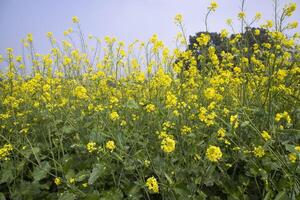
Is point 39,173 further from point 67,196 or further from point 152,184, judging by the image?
point 152,184

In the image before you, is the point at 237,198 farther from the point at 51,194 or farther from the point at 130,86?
the point at 130,86

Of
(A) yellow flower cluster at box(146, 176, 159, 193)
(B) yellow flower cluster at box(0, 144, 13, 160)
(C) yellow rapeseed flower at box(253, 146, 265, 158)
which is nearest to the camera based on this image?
(A) yellow flower cluster at box(146, 176, 159, 193)

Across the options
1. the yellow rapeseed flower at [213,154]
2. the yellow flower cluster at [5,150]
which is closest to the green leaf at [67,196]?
the yellow flower cluster at [5,150]

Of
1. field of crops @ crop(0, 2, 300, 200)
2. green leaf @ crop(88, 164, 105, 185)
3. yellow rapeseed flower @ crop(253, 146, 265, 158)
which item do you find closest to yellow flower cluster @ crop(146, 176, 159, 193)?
field of crops @ crop(0, 2, 300, 200)

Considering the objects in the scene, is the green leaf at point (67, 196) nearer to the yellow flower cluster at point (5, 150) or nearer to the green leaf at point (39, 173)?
the green leaf at point (39, 173)

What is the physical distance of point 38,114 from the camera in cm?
266

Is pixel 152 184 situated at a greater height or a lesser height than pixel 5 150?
lesser

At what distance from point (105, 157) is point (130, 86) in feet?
5.60

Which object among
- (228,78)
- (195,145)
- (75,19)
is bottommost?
(195,145)

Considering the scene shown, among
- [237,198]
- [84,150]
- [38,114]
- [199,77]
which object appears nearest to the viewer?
[237,198]

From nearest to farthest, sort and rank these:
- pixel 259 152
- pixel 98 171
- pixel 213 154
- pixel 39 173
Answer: pixel 213 154 → pixel 259 152 → pixel 98 171 → pixel 39 173

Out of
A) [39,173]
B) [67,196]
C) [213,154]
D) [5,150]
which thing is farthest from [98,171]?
[213,154]

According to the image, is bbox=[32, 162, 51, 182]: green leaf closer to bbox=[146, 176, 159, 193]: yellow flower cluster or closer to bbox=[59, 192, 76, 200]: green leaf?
bbox=[59, 192, 76, 200]: green leaf

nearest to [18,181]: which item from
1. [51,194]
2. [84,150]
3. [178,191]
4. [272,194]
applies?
[51,194]
